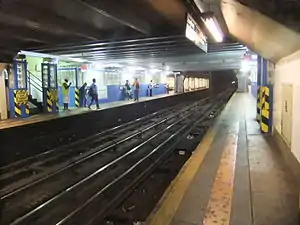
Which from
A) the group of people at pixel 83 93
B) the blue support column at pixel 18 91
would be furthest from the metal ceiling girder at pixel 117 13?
the group of people at pixel 83 93

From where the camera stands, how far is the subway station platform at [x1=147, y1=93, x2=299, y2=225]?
3.77 m

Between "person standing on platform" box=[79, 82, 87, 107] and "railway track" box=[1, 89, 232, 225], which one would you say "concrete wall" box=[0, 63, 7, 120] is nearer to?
"railway track" box=[1, 89, 232, 225]

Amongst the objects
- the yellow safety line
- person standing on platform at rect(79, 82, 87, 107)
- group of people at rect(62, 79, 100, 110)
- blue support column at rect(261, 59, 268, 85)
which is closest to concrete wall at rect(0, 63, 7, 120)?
group of people at rect(62, 79, 100, 110)

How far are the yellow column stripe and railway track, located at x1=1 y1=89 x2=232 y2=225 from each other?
198cm

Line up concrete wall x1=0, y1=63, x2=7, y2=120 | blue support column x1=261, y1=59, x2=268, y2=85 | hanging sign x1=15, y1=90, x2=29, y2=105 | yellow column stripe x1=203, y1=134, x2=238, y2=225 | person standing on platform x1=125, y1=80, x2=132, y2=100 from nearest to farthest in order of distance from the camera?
1. yellow column stripe x1=203, y1=134, x2=238, y2=225
2. blue support column x1=261, y1=59, x2=268, y2=85
3. concrete wall x1=0, y1=63, x2=7, y2=120
4. hanging sign x1=15, y1=90, x2=29, y2=105
5. person standing on platform x1=125, y1=80, x2=132, y2=100

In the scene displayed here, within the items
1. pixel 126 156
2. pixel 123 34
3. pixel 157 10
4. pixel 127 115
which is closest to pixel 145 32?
pixel 123 34

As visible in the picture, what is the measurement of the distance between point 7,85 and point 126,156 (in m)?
8.08

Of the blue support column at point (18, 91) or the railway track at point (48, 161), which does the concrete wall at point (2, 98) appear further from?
the railway track at point (48, 161)

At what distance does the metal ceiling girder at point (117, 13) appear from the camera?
7.42 meters

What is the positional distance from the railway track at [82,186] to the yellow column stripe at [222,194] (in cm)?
198

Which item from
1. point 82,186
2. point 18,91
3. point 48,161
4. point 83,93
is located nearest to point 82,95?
point 83,93

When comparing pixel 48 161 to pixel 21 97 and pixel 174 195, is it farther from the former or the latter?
pixel 21 97

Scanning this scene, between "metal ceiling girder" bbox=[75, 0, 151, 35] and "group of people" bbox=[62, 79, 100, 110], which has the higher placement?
"metal ceiling girder" bbox=[75, 0, 151, 35]

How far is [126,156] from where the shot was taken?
972cm
